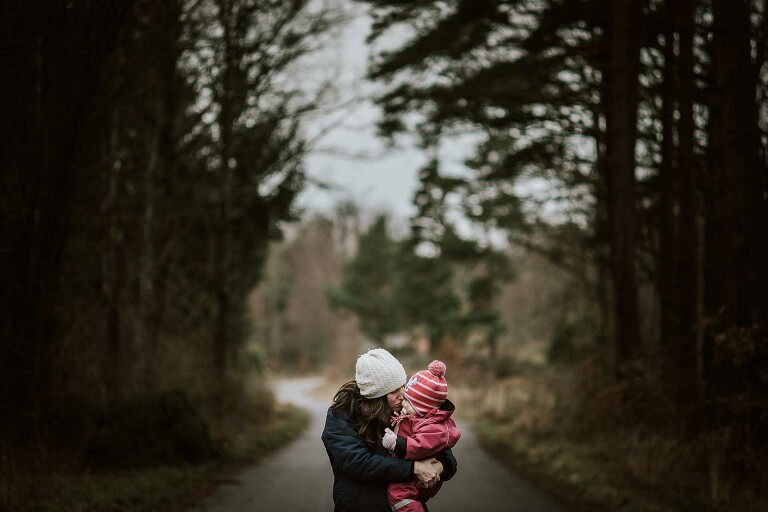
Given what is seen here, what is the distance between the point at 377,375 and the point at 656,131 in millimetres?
12978

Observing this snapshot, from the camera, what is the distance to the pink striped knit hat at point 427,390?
4023mm

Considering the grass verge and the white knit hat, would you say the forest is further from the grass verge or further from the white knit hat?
the white knit hat

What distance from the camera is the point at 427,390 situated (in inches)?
159

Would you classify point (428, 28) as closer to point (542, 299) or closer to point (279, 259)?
point (542, 299)

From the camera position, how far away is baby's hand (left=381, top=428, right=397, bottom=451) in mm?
3971

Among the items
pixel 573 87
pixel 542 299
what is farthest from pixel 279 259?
pixel 573 87

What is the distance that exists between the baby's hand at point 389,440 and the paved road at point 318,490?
16.4 feet

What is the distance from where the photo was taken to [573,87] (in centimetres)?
1512

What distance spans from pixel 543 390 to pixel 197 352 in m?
8.20

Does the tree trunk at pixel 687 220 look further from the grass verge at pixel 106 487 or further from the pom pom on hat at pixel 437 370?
the pom pom on hat at pixel 437 370

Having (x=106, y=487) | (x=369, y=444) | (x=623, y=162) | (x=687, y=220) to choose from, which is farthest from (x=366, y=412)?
(x=687, y=220)

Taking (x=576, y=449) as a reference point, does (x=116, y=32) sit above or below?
above

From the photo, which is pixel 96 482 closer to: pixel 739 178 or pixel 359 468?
pixel 359 468

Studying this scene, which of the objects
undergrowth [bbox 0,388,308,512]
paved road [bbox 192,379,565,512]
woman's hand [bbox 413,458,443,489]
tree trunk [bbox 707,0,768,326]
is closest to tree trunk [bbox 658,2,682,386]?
tree trunk [bbox 707,0,768,326]
